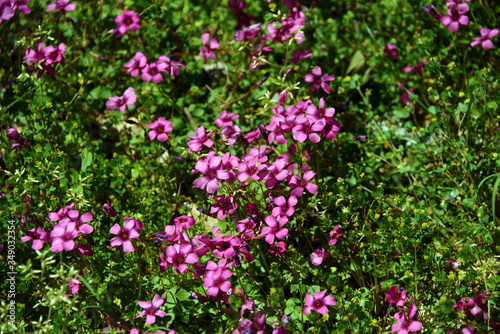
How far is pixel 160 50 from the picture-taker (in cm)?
440

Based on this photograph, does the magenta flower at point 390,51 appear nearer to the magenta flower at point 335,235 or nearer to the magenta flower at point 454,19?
the magenta flower at point 454,19

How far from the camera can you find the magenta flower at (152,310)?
264cm

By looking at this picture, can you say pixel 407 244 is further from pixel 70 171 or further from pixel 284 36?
pixel 70 171

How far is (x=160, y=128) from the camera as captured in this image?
3.31 metres

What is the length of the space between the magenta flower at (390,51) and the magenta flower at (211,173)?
6.70 feet

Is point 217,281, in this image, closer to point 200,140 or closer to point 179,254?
point 179,254

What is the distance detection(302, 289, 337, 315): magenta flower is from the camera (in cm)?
255

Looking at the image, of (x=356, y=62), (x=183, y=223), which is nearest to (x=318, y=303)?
(x=183, y=223)

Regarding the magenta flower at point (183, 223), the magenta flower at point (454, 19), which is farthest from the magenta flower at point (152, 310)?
the magenta flower at point (454, 19)

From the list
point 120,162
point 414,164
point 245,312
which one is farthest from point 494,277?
point 120,162

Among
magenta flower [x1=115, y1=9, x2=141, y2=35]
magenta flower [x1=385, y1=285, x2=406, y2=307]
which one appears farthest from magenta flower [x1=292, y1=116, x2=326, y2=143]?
magenta flower [x1=115, y1=9, x2=141, y2=35]

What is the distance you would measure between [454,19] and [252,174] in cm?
213

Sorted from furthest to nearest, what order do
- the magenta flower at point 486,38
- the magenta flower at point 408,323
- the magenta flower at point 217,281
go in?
the magenta flower at point 486,38 → the magenta flower at point 217,281 → the magenta flower at point 408,323

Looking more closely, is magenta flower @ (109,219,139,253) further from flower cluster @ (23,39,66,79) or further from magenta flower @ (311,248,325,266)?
flower cluster @ (23,39,66,79)
